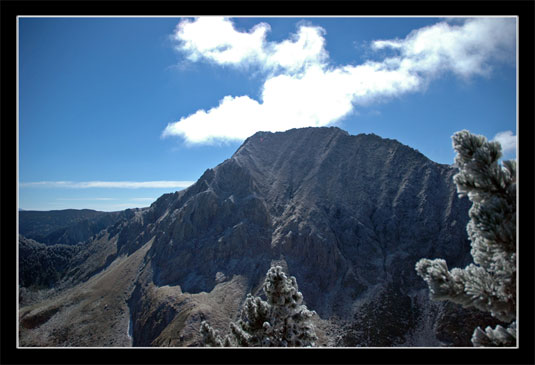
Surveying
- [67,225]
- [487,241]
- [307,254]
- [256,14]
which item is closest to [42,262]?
[67,225]

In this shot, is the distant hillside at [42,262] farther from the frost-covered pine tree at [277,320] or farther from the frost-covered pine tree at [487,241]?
the frost-covered pine tree at [487,241]

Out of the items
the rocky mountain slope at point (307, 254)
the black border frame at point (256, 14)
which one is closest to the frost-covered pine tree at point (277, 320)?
the black border frame at point (256, 14)

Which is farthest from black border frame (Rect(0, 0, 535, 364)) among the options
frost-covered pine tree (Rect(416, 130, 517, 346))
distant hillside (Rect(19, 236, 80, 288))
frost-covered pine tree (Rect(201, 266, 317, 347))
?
distant hillside (Rect(19, 236, 80, 288))

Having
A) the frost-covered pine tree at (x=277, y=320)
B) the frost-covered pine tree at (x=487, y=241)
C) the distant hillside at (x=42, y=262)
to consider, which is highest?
the frost-covered pine tree at (x=487, y=241)

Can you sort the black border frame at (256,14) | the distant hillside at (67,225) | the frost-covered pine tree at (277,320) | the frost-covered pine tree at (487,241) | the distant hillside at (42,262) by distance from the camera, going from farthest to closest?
the distant hillside at (67,225)
the distant hillside at (42,262)
the frost-covered pine tree at (277,320)
the frost-covered pine tree at (487,241)
the black border frame at (256,14)

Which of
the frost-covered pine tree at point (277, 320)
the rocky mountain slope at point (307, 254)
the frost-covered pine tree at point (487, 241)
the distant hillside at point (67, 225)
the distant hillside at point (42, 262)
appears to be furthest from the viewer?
the distant hillside at point (67, 225)

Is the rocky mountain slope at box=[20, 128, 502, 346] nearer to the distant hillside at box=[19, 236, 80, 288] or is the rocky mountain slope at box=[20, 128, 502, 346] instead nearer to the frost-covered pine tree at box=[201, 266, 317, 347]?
the distant hillside at box=[19, 236, 80, 288]

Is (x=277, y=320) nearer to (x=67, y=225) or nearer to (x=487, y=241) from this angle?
(x=487, y=241)
